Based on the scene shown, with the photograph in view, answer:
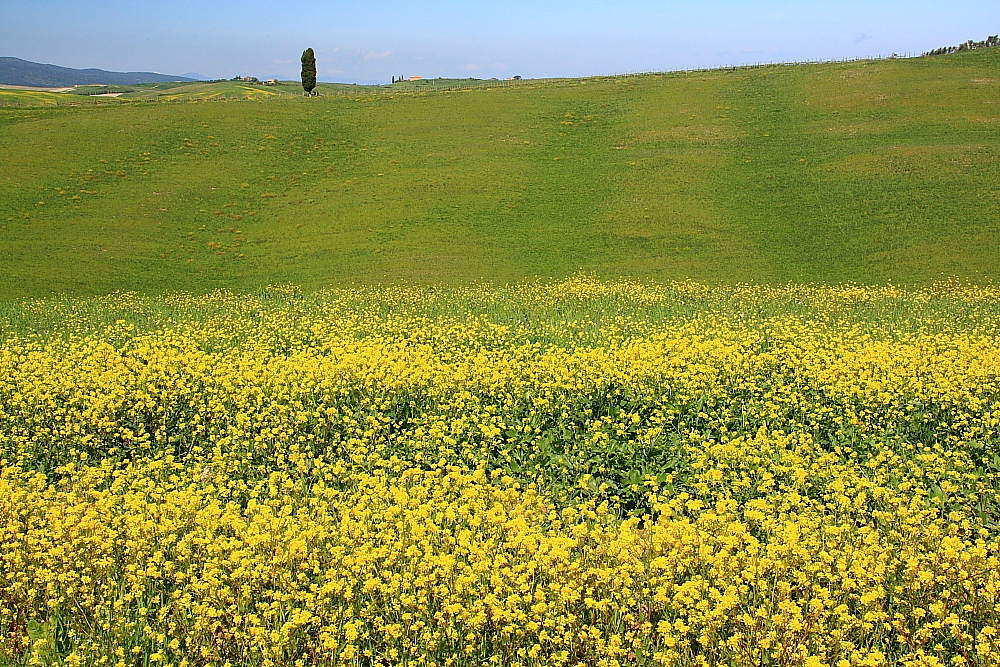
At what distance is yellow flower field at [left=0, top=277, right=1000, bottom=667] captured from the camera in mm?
4930

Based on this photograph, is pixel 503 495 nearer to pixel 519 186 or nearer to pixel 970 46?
pixel 519 186

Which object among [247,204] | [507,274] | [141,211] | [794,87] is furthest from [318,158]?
[794,87]

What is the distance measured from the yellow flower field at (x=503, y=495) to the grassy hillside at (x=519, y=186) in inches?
502

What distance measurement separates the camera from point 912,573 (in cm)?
516

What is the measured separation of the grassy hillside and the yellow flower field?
1276cm

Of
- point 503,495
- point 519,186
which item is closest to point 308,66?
point 519,186

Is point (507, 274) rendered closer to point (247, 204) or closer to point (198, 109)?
point (247, 204)

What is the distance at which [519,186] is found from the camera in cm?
3412

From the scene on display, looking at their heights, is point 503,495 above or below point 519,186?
below

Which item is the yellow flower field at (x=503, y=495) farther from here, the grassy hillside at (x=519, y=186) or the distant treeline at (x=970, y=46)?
the distant treeline at (x=970, y=46)

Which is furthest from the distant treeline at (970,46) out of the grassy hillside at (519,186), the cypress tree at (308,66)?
the cypress tree at (308,66)

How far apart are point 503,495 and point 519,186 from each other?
28.7m

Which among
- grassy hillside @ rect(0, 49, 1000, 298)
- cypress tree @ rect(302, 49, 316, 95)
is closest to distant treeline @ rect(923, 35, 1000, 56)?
grassy hillside @ rect(0, 49, 1000, 298)

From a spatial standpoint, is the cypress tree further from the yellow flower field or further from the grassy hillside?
the yellow flower field
